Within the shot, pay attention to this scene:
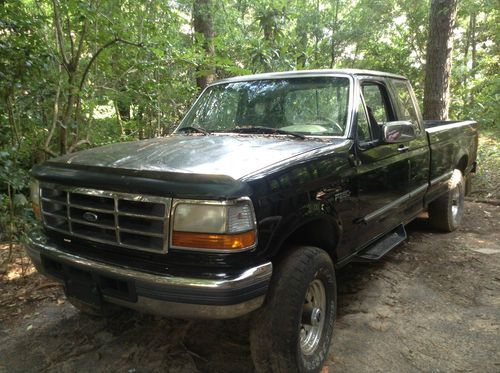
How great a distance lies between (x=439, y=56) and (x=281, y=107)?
538cm

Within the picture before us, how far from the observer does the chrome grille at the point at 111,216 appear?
2.07 m

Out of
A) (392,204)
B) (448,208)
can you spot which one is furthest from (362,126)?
(448,208)

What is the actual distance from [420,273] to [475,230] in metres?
1.97

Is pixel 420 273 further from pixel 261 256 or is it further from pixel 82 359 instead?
pixel 82 359

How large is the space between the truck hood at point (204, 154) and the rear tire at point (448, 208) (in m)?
2.86

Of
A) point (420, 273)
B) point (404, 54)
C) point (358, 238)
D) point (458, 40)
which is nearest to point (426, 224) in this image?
point (420, 273)

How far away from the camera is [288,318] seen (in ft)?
7.27

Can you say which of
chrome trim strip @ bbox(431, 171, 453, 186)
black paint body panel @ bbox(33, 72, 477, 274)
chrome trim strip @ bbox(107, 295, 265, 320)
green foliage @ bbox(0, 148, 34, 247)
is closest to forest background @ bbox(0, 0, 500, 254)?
green foliage @ bbox(0, 148, 34, 247)

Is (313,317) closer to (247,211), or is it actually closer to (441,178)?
(247,211)

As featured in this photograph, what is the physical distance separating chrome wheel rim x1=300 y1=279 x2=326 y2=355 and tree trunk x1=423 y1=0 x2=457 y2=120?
20.5 ft

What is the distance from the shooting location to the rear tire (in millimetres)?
5164

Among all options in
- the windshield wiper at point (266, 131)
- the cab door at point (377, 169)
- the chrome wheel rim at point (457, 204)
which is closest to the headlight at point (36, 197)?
the windshield wiper at point (266, 131)

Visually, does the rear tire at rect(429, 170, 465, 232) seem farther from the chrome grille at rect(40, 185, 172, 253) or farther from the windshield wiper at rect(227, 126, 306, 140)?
the chrome grille at rect(40, 185, 172, 253)

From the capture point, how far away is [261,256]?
2.12 m
